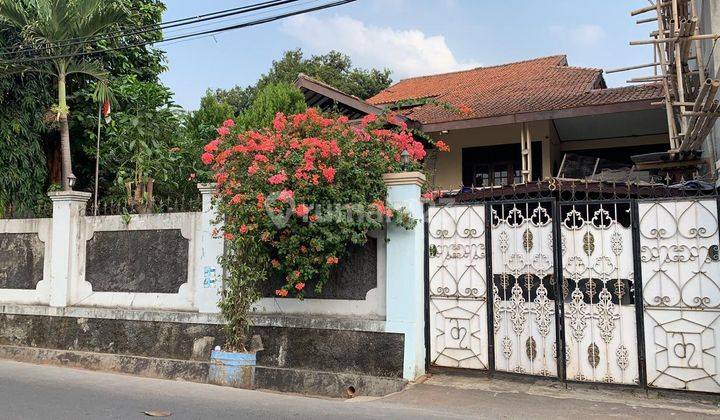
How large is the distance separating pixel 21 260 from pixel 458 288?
7.47m

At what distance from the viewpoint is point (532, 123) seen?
38.8ft

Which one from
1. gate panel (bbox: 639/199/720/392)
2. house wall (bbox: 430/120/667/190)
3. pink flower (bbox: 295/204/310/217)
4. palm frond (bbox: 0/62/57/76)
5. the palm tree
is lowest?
gate panel (bbox: 639/199/720/392)

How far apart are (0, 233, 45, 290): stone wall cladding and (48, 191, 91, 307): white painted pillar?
438 millimetres

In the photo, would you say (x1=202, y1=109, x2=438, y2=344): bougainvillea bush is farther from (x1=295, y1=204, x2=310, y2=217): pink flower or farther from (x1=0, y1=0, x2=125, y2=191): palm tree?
(x1=0, y1=0, x2=125, y2=191): palm tree

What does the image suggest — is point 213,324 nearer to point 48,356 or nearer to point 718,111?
point 48,356

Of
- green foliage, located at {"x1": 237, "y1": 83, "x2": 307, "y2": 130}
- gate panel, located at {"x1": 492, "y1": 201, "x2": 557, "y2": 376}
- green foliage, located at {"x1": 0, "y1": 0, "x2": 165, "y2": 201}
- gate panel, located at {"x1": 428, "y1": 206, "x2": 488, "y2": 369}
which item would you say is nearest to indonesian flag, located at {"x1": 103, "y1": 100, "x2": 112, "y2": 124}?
green foliage, located at {"x1": 0, "y1": 0, "x2": 165, "y2": 201}

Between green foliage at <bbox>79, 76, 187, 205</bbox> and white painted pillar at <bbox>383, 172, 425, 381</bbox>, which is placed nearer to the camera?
white painted pillar at <bbox>383, 172, 425, 381</bbox>

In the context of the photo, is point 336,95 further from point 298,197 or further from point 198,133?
point 298,197

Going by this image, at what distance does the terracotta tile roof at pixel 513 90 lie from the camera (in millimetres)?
10617

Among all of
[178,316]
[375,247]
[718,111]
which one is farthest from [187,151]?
[718,111]

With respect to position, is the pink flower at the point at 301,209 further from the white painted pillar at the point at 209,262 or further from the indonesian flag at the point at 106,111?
the indonesian flag at the point at 106,111

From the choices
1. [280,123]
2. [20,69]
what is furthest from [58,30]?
[280,123]

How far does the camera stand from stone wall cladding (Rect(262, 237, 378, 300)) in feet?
22.4

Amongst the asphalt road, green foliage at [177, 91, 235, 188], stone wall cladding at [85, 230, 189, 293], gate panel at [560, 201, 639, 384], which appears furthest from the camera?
green foliage at [177, 91, 235, 188]
